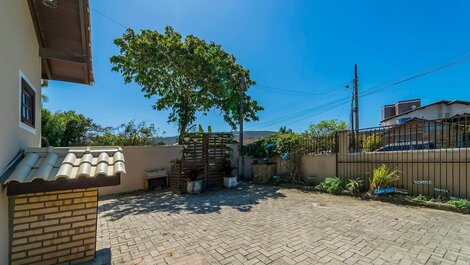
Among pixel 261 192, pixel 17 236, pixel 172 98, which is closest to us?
pixel 17 236

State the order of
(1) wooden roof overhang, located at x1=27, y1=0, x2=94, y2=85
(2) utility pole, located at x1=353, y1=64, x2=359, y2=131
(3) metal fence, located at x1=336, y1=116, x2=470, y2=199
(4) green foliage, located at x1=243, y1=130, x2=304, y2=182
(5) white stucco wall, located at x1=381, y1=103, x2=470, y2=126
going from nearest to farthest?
(1) wooden roof overhang, located at x1=27, y1=0, x2=94, y2=85, (3) metal fence, located at x1=336, y1=116, x2=470, y2=199, (4) green foliage, located at x1=243, y1=130, x2=304, y2=182, (2) utility pole, located at x1=353, y1=64, x2=359, y2=131, (5) white stucco wall, located at x1=381, y1=103, x2=470, y2=126

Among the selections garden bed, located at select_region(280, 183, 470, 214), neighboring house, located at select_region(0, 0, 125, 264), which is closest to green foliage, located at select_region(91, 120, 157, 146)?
neighboring house, located at select_region(0, 0, 125, 264)

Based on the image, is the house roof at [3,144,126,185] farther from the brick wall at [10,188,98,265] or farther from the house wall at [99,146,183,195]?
the house wall at [99,146,183,195]

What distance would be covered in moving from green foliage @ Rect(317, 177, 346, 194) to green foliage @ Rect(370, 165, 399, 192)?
1046mm

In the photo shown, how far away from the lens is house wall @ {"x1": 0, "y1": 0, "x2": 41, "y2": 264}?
277 centimetres

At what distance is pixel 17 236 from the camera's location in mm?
2986

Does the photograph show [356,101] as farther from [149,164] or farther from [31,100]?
[31,100]

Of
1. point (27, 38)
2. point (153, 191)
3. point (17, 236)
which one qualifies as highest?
point (27, 38)

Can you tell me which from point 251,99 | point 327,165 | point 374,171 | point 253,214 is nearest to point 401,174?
point 374,171

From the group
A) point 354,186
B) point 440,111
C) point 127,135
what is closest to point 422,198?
point 354,186

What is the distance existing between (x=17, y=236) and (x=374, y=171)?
914 cm

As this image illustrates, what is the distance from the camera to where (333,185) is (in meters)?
8.62

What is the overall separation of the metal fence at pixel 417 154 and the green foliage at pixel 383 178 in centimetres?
28

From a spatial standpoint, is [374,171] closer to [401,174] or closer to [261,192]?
[401,174]
